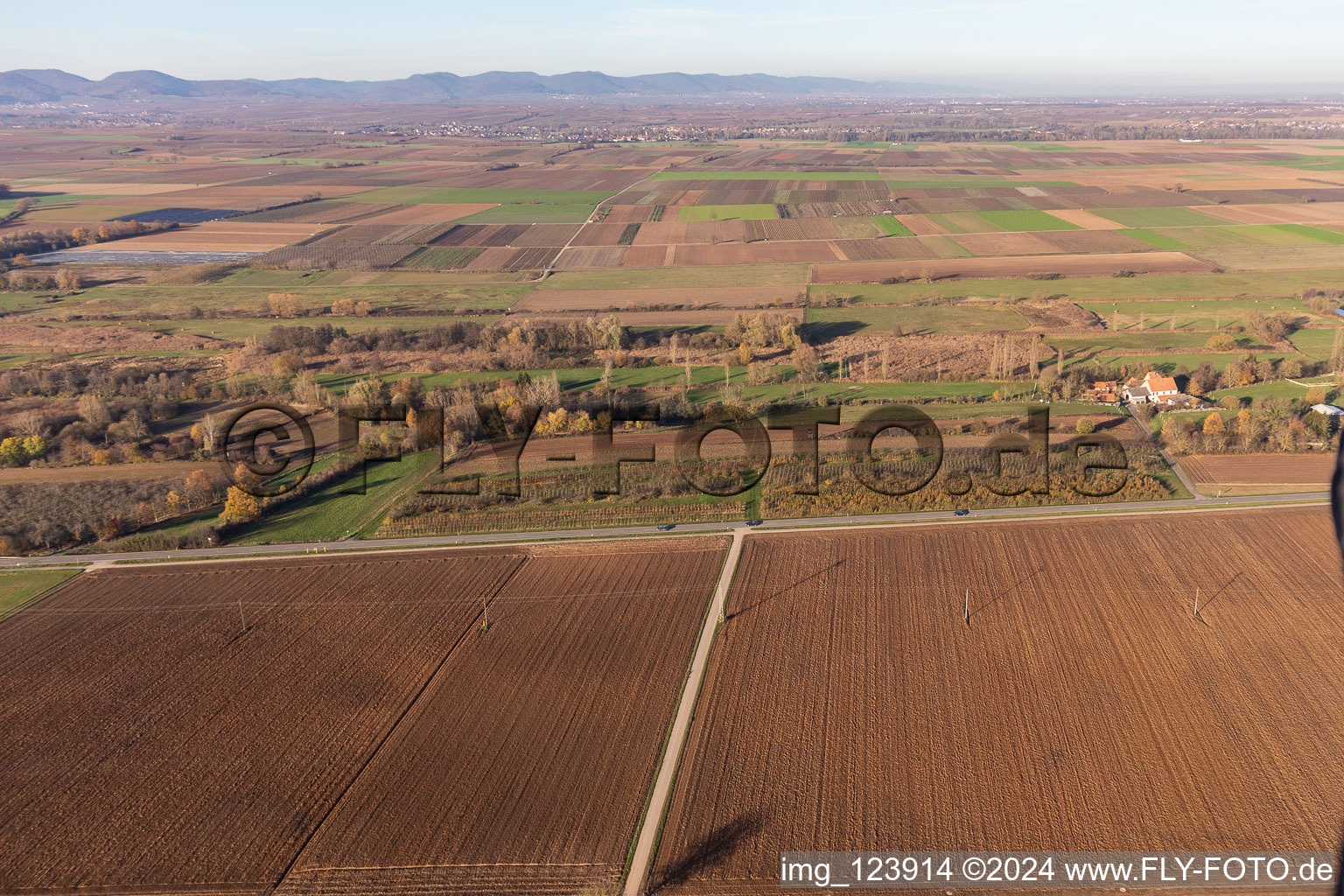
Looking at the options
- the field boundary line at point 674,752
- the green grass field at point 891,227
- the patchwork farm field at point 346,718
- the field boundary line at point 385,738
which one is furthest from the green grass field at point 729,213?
the field boundary line at point 385,738

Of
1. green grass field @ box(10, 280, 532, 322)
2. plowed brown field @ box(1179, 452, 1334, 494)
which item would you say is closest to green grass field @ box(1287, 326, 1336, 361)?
plowed brown field @ box(1179, 452, 1334, 494)

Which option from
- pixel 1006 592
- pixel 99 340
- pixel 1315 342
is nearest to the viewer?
pixel 1006 592

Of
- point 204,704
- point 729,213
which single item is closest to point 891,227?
point 729,213

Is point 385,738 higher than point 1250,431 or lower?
lower

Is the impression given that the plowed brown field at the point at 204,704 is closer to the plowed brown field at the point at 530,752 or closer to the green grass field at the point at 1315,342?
the plowed brown field at the point at 530,752

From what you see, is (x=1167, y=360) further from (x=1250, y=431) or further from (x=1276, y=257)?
(x=1276, y=257)

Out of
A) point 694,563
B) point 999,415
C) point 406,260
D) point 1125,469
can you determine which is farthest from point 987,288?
point 406,260
